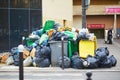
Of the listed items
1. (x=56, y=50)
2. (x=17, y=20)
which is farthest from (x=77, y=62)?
(x=17, y=20)

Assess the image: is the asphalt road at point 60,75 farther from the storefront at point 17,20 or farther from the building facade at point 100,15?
the building facade at point 100,15

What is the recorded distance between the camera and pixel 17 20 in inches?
992

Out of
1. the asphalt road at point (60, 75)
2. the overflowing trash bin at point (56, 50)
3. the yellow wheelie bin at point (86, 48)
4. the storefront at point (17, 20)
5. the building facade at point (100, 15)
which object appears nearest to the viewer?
the asphalt road at point (60, 75)

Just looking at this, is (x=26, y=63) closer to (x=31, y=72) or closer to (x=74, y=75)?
(x=31, y=72)

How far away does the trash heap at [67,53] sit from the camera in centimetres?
1656

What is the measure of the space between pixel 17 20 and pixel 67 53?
28.4 ft

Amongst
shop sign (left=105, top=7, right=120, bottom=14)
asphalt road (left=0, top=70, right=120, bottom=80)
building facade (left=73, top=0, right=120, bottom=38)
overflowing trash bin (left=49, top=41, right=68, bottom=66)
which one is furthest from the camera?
building facade (left=73, top=0, right=120, bottom=38)

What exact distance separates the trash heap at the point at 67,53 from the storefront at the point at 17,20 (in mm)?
6083

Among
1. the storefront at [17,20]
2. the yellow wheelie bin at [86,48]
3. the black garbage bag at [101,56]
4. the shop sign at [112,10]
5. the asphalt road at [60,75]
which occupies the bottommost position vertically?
the asphalt road at [60,75]

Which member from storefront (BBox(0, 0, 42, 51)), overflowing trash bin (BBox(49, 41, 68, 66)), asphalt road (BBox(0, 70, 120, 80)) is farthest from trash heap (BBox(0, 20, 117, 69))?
storefront (BBox(0, 0, 42, 51))

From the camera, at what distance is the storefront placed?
81.8 ft

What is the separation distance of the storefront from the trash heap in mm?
6083

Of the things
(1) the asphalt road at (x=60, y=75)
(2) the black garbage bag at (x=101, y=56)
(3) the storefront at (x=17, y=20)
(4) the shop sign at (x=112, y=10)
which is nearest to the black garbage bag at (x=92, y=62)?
(2) the black garbage bag at (x=101, y=56)

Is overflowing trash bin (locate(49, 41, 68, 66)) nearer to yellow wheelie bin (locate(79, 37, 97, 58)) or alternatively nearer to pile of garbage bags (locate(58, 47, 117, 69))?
pile of garbage bags (locate(58, 47, 117, 69))
